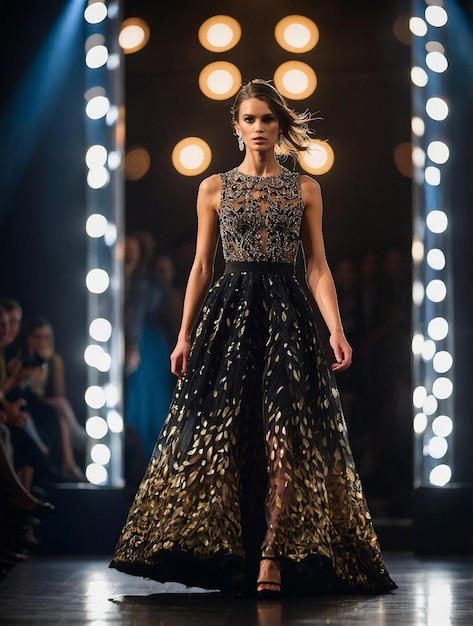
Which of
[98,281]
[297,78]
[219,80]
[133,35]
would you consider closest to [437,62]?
[297,78]

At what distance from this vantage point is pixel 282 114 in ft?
11.8

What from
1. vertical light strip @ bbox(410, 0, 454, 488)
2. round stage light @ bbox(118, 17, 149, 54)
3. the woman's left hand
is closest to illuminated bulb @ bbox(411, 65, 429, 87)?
vertical light strip @ bbox(410, 0, 454, 488)

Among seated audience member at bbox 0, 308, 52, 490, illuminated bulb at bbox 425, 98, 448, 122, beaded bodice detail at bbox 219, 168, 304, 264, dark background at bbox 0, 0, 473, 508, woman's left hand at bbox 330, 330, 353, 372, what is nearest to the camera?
woman's left hand at bbox 330, 330, 353, 372

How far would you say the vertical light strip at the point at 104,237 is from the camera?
521 centimetres

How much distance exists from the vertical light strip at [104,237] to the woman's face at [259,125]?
1825 millimetres

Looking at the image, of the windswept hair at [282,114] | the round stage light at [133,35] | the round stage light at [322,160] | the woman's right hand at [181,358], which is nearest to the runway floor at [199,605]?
the woman's right hand at [181,358]

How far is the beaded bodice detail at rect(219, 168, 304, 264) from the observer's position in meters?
3.55

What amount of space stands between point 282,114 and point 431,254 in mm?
1798

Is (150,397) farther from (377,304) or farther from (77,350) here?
(377,304)

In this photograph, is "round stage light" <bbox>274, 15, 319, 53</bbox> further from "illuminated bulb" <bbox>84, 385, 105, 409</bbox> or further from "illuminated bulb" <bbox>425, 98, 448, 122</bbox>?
"illuminated bulb" <bbox>84, 385, 105, 409</bbox>

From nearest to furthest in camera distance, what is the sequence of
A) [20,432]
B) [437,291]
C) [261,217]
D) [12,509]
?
[261,217], [12,509], [20,432], [437,291]

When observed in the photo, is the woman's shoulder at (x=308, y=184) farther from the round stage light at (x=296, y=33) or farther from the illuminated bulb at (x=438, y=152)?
the round stage light at (x=296, y=33)

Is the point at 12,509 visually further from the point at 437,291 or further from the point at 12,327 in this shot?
the point at 437,291

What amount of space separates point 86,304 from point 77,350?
20 centimetres
